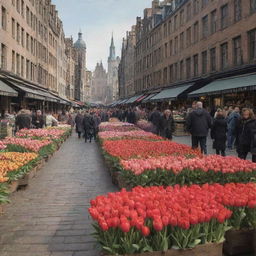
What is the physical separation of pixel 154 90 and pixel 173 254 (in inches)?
1800

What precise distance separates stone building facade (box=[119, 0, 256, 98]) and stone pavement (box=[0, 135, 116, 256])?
657 inches

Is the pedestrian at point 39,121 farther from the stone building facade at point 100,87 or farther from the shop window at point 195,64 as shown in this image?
the stone building facade at point 100,87

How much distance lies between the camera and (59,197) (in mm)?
7430

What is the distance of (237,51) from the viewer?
984 inches

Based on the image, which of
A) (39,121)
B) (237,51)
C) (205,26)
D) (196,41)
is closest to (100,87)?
(196,41)

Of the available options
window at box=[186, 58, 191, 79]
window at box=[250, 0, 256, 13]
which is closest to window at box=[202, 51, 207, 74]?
window at box=[186, 58, 191, 79]

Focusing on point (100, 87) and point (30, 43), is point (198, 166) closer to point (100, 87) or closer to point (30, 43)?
point (30, 43)

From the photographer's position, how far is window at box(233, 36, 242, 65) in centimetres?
2434

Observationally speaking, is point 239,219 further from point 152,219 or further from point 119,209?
point 119,209

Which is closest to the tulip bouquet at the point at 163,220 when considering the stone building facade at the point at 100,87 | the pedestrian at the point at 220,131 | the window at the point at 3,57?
the pedestrian at the point at 220,131

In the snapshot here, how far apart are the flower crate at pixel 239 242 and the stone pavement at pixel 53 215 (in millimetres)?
1593

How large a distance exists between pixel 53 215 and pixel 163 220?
3198 mm

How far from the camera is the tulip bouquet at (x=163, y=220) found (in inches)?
132

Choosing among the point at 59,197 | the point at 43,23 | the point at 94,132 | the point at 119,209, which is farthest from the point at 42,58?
the point at 119,209
